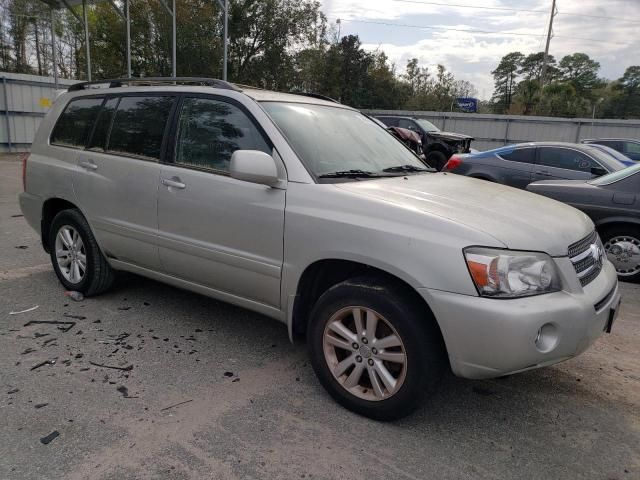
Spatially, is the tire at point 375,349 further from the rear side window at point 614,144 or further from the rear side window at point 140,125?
the rear side window at point 614,144

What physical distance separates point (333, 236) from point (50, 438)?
1798 mm

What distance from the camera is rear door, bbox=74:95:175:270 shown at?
3.76 m

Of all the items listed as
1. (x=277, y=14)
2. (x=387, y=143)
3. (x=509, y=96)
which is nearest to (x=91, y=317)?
(x=387, y=143)

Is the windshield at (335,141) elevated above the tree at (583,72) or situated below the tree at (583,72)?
below

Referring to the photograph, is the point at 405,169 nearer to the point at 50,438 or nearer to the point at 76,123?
the point at 50,438

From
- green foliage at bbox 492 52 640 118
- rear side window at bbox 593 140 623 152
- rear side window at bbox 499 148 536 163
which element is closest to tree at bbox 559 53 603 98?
green foliage at bbox 492 52 640 118

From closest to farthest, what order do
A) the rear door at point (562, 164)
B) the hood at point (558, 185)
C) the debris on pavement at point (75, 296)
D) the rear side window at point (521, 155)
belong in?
1. the debris on pavement at point (75, 296)
2. the hood at point (558, 185)
3. the rear door at point (562, 164)
4. the rear side window at point (521, 155)

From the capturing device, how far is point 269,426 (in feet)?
8.96

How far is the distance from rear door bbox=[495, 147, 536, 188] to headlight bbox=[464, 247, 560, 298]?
22.6 feet

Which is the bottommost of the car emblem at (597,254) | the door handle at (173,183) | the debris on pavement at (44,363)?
the debris on pavement at (44,363)

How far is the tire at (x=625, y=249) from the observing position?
18.9ft

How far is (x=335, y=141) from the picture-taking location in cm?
346

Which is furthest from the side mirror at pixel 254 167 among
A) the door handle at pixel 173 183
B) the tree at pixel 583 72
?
the tree at pixel 583 72

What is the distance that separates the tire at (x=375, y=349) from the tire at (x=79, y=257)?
2.34 m
